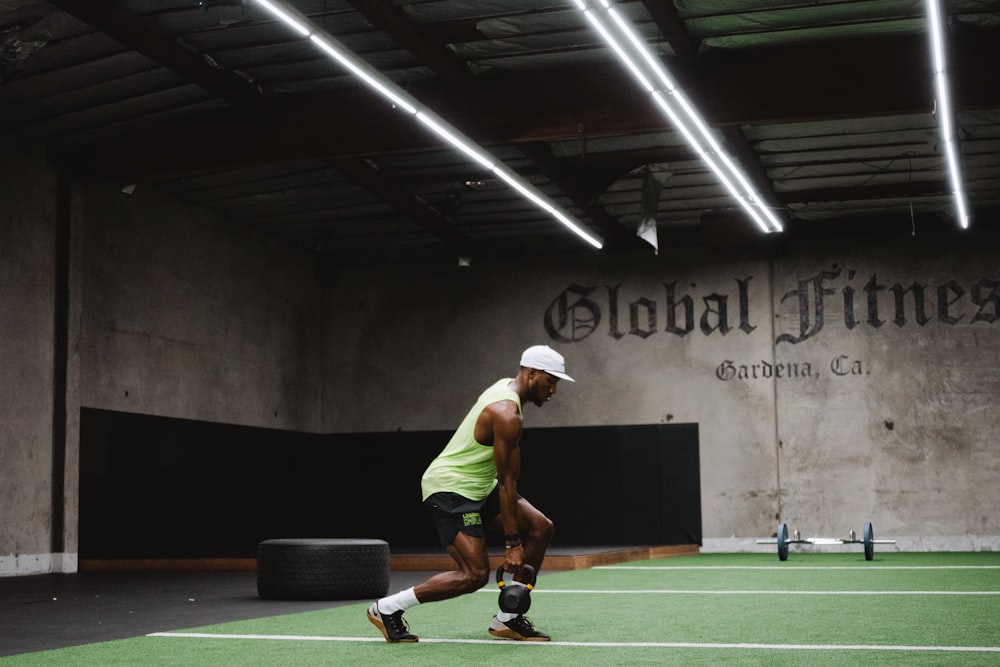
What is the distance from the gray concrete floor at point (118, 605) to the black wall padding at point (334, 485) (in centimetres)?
193

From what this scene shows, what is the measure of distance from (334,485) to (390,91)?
8.60m

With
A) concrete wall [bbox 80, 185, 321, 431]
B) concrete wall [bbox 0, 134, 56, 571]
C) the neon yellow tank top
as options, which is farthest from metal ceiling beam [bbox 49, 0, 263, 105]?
the neon yellow tank top

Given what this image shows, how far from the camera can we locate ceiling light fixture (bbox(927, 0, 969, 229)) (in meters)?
7.46

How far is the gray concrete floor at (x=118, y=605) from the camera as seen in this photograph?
5723mm

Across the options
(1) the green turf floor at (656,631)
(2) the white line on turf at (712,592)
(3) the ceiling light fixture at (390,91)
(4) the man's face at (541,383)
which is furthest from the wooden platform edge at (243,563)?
(4) the man's face at (541,383)

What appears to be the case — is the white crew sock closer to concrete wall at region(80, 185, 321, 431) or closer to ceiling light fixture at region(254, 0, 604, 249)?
ceiling light fixture at region(254, 0, 604, 249)

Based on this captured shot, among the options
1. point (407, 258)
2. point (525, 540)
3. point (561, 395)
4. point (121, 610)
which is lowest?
point (121, 610)

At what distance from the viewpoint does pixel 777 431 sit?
1499 centimetres

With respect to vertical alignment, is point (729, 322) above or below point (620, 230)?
below

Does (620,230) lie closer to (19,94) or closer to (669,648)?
(19,94)

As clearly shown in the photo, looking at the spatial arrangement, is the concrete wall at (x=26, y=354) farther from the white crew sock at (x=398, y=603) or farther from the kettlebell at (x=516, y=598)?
the kettlebell at (x=516, y=598)

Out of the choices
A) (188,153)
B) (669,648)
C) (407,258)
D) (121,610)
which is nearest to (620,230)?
(407,258)

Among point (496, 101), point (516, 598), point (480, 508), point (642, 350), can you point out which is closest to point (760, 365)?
point (642, 350)

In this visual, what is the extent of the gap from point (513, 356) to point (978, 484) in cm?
601
